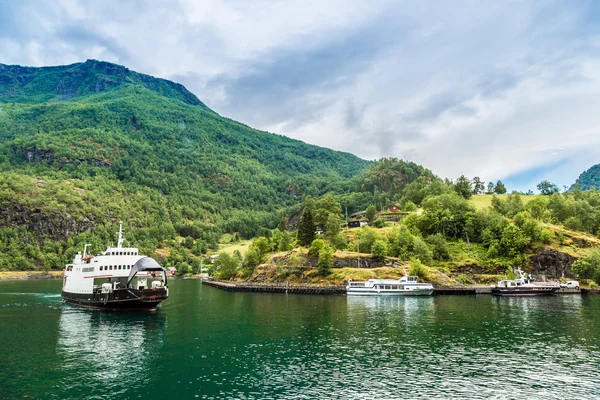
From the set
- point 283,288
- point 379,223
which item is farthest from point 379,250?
point 379,223

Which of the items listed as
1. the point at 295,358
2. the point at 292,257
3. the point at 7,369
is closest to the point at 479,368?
the point at 295,358

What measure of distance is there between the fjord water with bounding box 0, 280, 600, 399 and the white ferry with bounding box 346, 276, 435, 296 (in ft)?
105

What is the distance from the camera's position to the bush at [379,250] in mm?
137625

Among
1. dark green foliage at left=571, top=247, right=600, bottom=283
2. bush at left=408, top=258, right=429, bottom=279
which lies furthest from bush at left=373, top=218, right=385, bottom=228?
dark green foliage at left=571, top=247, right=600, bottom=283

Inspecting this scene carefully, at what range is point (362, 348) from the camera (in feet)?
171

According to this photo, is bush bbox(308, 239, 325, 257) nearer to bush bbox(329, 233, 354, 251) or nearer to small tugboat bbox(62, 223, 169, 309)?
bush bbox(329, 233, 354, 251)

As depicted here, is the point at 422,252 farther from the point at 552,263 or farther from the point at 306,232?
the point at 306,232

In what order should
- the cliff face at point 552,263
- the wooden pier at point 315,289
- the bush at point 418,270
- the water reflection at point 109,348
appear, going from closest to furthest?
the water reflection at point 109,348 → the wooden pier at point 315,289 → the bush at point 418,270 → the cliff face at point 552,263

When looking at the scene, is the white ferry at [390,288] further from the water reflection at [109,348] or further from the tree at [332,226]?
the water reflection at [109,348]

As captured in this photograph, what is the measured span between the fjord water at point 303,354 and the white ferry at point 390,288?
105ft

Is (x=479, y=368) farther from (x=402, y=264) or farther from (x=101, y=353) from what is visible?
(x=402, y=264)

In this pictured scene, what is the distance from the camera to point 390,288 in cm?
12188

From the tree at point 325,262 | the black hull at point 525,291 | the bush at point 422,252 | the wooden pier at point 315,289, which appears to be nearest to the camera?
the black hull at point 525,291

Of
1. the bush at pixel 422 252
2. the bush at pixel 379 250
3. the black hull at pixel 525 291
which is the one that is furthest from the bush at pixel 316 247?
the black hull at pixel 525 291
